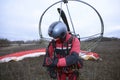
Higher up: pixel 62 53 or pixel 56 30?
pixel 56 30

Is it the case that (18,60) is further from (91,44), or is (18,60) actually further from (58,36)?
(58,36)

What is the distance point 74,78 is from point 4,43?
39272mm

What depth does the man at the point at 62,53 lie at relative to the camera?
4.36 metres

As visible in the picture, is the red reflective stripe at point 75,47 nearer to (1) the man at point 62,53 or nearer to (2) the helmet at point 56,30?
(1) the man at point 62,53

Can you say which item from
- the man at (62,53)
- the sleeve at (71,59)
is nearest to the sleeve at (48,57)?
the man at (62,53)

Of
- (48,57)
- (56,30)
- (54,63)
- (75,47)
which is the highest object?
(56,30)

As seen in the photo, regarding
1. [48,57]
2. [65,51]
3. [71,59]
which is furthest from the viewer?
[65,51]

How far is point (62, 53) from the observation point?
4.87 meters

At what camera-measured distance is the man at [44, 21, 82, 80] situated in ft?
14.3

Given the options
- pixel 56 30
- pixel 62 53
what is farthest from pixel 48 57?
pixel 56 30

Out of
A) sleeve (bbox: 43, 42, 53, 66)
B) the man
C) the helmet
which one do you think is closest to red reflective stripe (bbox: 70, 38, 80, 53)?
the man

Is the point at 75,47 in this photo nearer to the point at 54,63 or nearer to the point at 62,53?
the point at 62,53

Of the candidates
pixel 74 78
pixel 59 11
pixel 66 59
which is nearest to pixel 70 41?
pixel 66 59

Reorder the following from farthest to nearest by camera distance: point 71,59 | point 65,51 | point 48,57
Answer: point 65,51, point 48,57, point 71,59
